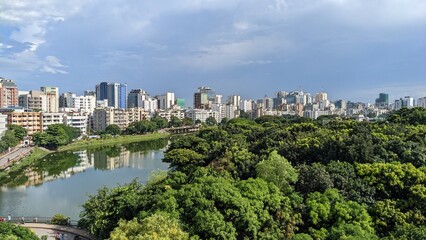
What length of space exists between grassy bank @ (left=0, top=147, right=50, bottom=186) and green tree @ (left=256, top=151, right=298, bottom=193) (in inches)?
682

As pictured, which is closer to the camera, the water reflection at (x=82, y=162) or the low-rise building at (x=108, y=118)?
the water reflection at (x=82, y=162)

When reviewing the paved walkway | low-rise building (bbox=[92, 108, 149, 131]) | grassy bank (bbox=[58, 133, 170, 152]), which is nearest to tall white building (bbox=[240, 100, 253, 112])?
low-rise building (bbox=[92, 108, 149, 131])

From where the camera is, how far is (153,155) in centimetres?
3641

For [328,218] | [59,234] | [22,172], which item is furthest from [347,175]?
[22,172]

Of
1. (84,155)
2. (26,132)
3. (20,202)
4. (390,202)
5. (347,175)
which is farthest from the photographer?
(26,132)

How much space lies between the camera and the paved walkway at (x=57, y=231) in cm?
1217

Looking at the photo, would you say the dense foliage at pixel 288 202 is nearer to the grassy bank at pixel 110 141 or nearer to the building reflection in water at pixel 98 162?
the building reflection in water at pixel 98 162

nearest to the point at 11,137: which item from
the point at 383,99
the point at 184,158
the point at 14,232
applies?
the point at 184,158

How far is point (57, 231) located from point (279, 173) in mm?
7421

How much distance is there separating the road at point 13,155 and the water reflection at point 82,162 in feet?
4.99

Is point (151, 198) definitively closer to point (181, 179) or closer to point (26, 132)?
point (181, 179)

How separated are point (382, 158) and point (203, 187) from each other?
754 centimetres

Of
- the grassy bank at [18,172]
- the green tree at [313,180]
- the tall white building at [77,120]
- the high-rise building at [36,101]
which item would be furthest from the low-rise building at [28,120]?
the green tree at [313,180]

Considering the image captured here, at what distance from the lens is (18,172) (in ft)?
85.3
